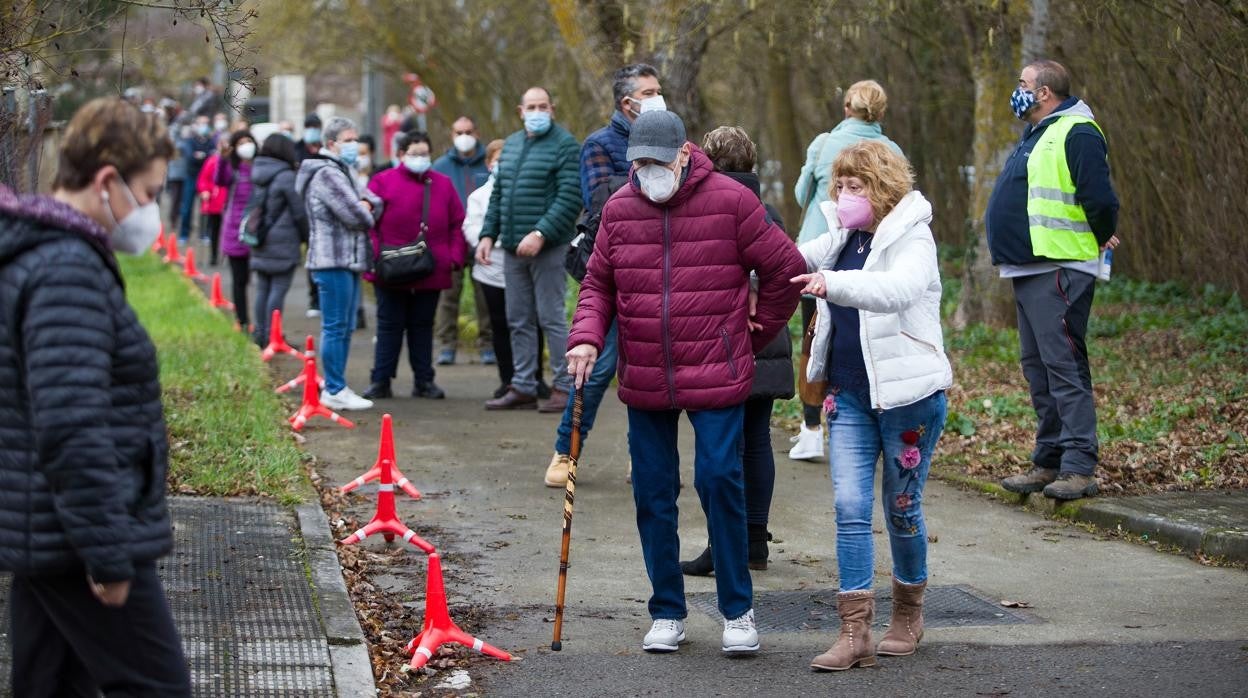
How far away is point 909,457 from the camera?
5566 millimetres

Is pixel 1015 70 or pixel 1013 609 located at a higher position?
pixel 1015 70

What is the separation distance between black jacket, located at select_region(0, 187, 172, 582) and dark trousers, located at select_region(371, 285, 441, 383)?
316 inches

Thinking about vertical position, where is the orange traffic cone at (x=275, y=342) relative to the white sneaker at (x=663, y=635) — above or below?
above

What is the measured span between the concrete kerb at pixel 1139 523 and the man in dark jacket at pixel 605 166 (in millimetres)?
2175

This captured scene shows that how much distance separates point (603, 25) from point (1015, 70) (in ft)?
11.9

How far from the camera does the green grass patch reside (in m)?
8.14

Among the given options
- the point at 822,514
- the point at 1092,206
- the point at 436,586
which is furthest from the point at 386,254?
the point at 436,586

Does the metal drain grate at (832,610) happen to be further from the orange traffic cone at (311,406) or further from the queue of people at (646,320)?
the orange traffic cone at (311,406)

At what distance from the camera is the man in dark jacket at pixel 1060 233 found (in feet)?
25.6

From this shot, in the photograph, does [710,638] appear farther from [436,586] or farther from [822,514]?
[822,514]

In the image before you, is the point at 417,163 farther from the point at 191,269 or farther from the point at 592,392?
the point at 191,269

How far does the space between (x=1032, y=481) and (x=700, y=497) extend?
328 cm

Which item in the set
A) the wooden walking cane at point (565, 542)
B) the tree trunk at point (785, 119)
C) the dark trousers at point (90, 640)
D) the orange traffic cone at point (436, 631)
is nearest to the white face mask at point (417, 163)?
the wooden walking cane at point (565, 542)

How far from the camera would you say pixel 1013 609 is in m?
6.41
